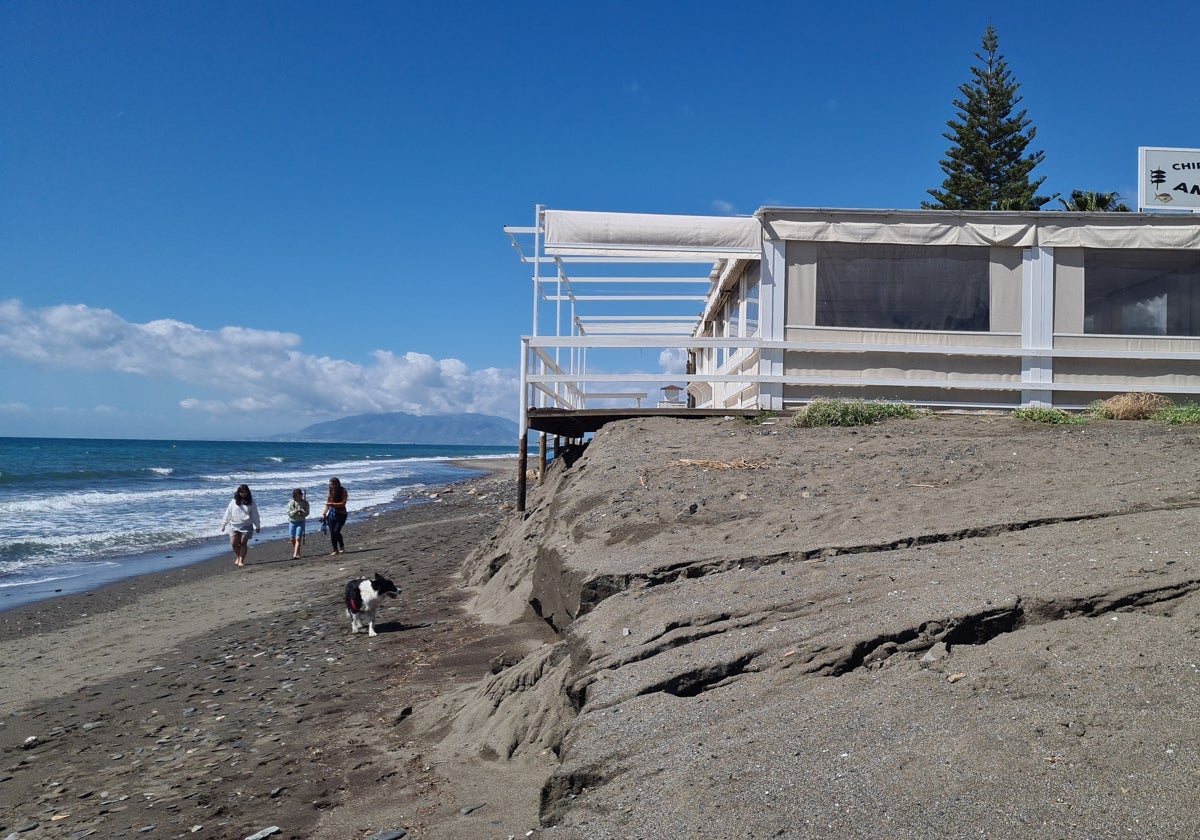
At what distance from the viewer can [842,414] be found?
439 inches

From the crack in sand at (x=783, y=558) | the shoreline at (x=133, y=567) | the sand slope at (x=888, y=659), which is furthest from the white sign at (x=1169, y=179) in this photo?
the shoreline at (x=133, y=567)

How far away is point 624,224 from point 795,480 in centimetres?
566

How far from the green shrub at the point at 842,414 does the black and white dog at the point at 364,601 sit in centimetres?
556

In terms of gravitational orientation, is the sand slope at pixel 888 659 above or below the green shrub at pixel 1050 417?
below

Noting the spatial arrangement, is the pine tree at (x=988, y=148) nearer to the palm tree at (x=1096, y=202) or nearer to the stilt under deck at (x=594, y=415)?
the palm tree at (x=1096, y=202)

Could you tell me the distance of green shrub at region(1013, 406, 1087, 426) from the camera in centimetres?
1109

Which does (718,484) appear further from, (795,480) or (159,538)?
(159,538)

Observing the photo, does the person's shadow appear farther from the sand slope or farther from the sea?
the sea

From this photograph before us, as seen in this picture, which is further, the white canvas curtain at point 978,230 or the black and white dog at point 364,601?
the white canvas curtain at point 978,230

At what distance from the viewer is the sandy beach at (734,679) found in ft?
11.1

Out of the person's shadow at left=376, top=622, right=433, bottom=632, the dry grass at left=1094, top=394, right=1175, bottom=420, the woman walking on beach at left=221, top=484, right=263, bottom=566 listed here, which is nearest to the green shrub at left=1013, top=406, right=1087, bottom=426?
the dry grass at left=1094, top=394, right=1175, bottom=420

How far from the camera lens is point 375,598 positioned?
927 centimetres

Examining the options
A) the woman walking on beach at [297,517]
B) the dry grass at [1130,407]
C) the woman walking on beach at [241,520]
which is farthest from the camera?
the woman walking on beach at [297,517]

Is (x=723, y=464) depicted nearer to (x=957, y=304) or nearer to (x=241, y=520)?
(x=957, y=304)
